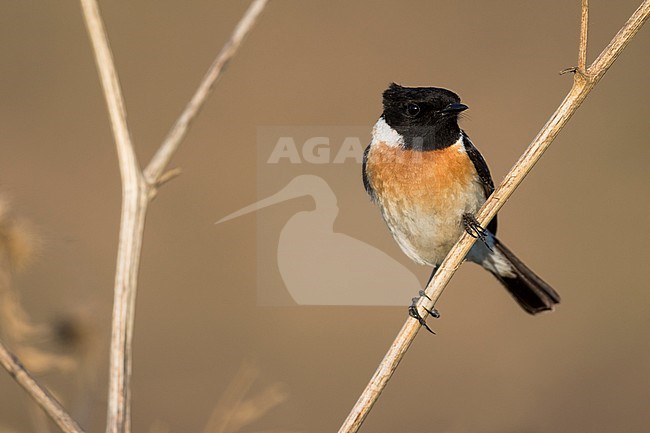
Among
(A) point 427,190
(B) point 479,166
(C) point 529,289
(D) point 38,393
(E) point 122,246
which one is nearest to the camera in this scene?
(D) point 38,393

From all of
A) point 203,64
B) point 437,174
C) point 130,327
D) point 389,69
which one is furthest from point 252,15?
point 203,64

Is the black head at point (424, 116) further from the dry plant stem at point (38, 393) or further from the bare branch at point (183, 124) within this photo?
the dry plant stem at point (38, 393)

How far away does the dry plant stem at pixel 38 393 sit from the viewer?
157 cm

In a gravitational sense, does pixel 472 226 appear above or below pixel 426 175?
above

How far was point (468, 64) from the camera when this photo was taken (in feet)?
26.0

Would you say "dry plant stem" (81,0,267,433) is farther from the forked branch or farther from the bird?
the bird

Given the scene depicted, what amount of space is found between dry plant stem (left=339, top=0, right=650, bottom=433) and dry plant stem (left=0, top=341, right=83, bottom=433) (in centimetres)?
64

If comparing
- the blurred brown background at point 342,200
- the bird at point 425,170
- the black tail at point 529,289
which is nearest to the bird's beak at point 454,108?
the bird at point 425,170

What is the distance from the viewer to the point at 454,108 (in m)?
3.15

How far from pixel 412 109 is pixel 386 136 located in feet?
0.71

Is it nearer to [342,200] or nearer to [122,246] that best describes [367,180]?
[342,200]

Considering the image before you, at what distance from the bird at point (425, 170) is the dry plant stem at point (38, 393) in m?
A: 1.86

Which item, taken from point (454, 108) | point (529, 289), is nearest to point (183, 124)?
point (454, 108)

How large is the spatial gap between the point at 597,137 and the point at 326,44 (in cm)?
312
